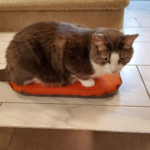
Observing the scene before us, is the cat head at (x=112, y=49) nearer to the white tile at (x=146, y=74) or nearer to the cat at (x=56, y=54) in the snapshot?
the cat at (x=56, y=54)

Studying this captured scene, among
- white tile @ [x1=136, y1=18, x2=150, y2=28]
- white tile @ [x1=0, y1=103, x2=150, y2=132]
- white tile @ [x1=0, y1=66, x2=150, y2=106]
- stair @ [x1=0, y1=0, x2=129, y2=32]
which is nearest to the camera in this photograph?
white tile @ [x1=0, y1=103, x2=150, y2=132]

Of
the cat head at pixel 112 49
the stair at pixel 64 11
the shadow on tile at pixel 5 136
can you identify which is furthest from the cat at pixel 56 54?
the stair at pixel 64 11

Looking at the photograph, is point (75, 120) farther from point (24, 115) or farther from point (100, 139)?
point (24, 115)

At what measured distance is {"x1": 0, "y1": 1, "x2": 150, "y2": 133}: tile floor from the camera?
0.96m

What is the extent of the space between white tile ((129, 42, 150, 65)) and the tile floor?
7.5 inches

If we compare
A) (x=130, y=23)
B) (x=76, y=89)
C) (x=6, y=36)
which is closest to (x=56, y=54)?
(x=76, y=89)

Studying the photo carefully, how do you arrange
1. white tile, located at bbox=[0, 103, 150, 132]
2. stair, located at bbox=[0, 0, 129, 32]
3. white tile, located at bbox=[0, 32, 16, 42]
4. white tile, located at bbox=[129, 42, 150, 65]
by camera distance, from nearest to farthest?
1. white tile, located at bbox=[0, 103, 150, 132]
2. white tile, located at bbox=[129, 42, 150, 65]
3. stair, located at bbox=[0, 0, 129, 32]
4. white tile, located at bbox=[0, 32, 16, 42]

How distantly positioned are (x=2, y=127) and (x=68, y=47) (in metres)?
0.62

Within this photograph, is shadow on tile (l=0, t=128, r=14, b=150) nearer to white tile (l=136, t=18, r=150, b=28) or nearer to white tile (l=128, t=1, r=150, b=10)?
white tile (l=136, t=18, r=150, b=28)

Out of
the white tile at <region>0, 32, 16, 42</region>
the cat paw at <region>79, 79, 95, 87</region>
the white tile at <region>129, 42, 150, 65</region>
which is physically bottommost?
the white tile at <region>129, 42, 150, 65</region>

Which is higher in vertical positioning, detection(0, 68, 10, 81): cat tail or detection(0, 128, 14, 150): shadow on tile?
detection(0, 68, 10, 81): cat tail

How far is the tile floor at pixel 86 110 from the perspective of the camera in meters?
0.96

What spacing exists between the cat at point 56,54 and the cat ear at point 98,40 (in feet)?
0.10

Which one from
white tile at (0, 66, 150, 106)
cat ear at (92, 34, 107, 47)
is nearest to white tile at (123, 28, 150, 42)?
white tile at (0, 66, 150, 106)
